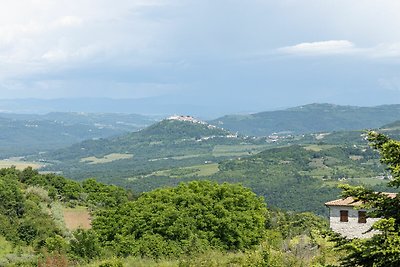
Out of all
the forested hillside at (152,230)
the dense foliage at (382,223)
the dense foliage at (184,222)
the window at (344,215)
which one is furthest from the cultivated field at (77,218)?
the dense foliage at (382,223)

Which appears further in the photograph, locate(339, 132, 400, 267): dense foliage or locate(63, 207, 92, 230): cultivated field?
locate(63, 207, 92, 230): cultivated field

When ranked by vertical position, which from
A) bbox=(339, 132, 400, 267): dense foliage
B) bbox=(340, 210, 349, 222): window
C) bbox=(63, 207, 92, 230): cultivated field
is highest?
bbox=(339, 132, 400, 267): dense foliage

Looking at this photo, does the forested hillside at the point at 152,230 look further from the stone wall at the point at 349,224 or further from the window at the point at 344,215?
the window at the point at 344,215

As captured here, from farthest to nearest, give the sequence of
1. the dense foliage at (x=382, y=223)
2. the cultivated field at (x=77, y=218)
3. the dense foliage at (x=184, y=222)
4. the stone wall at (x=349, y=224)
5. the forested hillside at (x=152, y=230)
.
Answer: the cultivated field at (x=77, y=218)
the stone wall at (x=349, y=224)
the dense foliage at (x=184, y=222)
the forested hillside at (x=152, y=230)
the dense foliage at (x=382, y=223)

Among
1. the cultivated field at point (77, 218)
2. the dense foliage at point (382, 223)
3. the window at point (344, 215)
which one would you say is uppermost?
the dense foliage at point (382, 223)

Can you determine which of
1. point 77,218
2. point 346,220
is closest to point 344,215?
point 346,220

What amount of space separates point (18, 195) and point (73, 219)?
16.7 ft

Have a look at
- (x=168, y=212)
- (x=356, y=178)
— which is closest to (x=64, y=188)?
(x=168, y=212)

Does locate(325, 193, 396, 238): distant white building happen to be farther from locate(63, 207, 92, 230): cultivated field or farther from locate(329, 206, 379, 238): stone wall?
locate(63, 207, 92, 230): cultivated field

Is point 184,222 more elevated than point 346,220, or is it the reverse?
point 184,222

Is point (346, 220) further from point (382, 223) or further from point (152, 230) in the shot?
point (382, 223)

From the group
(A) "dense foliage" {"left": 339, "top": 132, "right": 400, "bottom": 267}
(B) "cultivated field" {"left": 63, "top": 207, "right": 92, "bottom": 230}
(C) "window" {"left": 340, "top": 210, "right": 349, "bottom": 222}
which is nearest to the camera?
(A) "dense foliage" {"left": 339, "top": 132, "right": 400, "bottom": 267}

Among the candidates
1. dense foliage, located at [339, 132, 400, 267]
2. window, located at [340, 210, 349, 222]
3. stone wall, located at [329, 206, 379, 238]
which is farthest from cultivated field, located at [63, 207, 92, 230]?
dense foliage, located at [339, 132, 400, 267]

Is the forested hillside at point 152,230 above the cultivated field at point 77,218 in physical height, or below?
above
